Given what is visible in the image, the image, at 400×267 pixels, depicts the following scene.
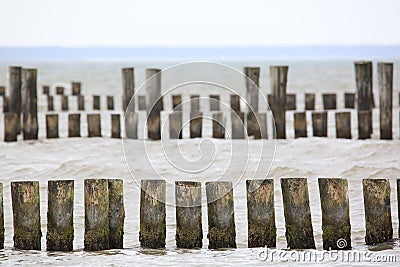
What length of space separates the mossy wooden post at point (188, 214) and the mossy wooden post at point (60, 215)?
0.75m

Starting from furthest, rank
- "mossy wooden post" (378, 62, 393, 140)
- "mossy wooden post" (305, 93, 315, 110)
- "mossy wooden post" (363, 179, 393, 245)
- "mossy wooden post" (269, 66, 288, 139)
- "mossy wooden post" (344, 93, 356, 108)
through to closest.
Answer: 1. "mossy wooden post" (305, 93, 315, 110)
2. "mossy wooden post" (344, 93, 356, 108)
3. "mossy wooden post" (269, 66, 288, 139)
4. "mossy wooden post" (378, 62, 393, 140)
5. "mossy wooden post" (363, 179, 393, 245)

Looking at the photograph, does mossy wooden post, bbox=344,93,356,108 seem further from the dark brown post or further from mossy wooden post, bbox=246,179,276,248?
mossy wooden post, bbox=246,179,276,248

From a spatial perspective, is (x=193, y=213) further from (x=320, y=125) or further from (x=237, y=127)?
(x=320, y=125)

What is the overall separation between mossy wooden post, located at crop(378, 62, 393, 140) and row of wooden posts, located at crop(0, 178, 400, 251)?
18.0ft

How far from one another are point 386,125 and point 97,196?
21.2 ft

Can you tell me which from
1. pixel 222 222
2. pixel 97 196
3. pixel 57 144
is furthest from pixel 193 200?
pixel 57 144

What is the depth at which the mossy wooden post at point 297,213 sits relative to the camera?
5.86 metres

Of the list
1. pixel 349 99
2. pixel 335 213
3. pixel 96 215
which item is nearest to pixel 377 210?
pixel 335 213

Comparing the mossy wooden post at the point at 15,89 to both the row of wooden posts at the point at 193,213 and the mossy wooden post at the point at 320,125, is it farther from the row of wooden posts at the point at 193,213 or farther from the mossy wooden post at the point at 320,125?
the row of wooden posts at the point at 193,213

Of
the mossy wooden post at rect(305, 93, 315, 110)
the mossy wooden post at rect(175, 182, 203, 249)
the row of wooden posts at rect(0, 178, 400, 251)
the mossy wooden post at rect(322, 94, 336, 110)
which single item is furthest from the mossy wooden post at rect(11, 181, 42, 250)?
the mossy wooden post at rect(305, 93, 315, 110)

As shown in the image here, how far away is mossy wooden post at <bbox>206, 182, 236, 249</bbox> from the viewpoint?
19.4ft

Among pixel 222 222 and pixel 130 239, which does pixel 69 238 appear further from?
pixel 222 222

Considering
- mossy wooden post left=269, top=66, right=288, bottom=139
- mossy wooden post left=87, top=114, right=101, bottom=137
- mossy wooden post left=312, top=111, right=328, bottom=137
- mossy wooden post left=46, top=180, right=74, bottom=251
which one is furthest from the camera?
mossy wooden post left=87, top=114, right=101, bottom=137

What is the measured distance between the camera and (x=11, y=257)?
5715 mm
